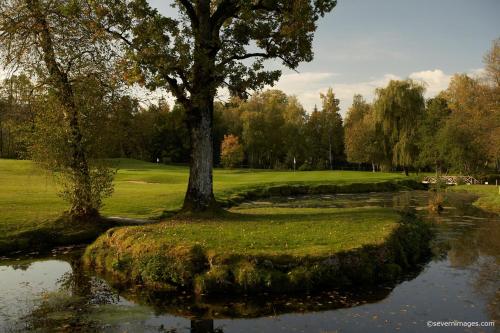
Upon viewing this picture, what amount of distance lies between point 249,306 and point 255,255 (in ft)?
6.31

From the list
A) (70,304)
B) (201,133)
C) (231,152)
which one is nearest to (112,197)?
(201,133)

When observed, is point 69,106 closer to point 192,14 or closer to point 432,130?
point 192,14

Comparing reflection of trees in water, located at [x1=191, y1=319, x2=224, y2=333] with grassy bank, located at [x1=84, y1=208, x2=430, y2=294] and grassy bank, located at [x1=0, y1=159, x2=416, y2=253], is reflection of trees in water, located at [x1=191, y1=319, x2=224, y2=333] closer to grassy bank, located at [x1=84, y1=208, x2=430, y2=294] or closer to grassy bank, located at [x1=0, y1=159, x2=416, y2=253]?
grassy bank, located at [x1=84, y1=208, x2=430, y2=294]

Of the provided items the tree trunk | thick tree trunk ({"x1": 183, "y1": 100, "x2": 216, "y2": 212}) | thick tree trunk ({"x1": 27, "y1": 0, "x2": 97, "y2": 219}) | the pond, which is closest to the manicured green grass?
thick tree trunk ({"x1": 183, "y1": 100, "x2": 216, "y2": 212})

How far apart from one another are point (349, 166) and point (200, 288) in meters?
91.5

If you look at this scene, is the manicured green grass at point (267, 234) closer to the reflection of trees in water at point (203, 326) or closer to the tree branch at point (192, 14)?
the reflection of trees in water at point (203, 326)

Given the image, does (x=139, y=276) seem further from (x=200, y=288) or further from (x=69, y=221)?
(x=69, y=221)

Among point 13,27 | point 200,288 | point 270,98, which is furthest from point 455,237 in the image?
point 270,98

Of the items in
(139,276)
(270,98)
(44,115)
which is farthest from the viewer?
(270,98)

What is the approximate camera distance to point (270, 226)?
A: 18.9 meters

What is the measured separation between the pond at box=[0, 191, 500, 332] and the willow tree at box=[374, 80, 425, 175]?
50100mm

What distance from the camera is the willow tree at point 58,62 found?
66.1 ft

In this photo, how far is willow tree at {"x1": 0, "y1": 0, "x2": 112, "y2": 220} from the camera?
20.1 m

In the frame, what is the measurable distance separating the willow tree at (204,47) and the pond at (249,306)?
8036 millimetres
